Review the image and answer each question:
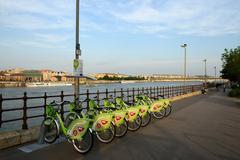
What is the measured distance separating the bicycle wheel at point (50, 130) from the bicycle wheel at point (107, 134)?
3.33ft

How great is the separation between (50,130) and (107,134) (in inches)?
54.9

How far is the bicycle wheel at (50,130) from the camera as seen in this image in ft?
24.5

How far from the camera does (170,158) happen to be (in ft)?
20.7

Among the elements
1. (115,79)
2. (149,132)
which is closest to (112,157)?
(149,132)

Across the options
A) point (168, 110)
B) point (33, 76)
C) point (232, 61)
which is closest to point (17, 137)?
point (168, 110)

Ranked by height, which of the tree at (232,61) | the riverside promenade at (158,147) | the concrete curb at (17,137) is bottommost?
the riverside promenade at (158,147)

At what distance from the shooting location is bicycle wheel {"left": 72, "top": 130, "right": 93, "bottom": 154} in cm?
667

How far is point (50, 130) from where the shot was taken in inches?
300

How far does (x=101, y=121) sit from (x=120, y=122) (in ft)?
3.46

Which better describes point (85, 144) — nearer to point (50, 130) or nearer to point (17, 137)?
point (50, 130)

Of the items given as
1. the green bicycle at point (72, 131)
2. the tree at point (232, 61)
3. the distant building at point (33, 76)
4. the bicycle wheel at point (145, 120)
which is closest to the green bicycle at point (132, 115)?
the bicycle wheel at point (145, 120)

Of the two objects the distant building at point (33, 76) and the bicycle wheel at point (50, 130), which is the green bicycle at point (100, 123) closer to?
the bicycle wheel at point (50, 130)

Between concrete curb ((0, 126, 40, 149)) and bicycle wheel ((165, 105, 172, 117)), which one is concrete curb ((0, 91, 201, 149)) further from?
bicycle wheel ((165, 105, 172, 117))

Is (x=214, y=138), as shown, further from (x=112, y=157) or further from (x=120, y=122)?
(x=112, y=157)
